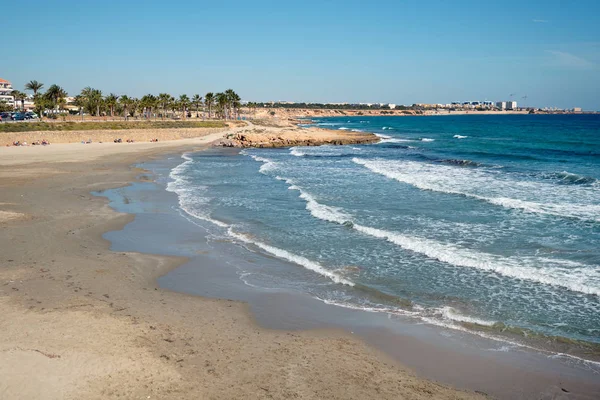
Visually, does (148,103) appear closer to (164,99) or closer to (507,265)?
(164,99)

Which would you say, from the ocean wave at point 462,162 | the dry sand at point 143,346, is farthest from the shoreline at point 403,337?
the ocean wave at point 462,162

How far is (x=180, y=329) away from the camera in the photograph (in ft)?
31.1

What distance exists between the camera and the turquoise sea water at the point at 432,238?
11.1 meters

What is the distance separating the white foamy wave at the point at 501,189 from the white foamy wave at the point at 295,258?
1161 cm

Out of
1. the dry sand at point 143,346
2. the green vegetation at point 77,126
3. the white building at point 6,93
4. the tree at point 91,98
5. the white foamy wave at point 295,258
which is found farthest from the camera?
the white building at point 6,93

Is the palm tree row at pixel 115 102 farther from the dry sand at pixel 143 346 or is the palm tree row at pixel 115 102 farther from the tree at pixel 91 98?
the dry sand at pixel 143 346

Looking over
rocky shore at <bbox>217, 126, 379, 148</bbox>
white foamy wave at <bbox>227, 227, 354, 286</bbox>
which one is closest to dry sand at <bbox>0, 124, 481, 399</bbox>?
white foamy wave at <bbox>227, 227, 354, 286</bbox>

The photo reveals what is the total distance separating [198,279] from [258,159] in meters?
36.0

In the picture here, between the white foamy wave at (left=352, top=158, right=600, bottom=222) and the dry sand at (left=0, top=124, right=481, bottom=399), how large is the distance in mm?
15234

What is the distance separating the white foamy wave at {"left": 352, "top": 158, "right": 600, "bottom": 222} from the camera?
2119 centimetres

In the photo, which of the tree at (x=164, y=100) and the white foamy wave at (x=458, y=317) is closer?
the white foamy wave at (x=458, y=317)

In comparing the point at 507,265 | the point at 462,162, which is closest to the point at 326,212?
the point at 507,265

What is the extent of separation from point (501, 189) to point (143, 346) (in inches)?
919

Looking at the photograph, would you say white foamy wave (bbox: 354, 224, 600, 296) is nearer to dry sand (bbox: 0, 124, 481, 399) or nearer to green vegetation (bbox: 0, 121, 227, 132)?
dry sand (bbox: 0, 124, 481, 399)
